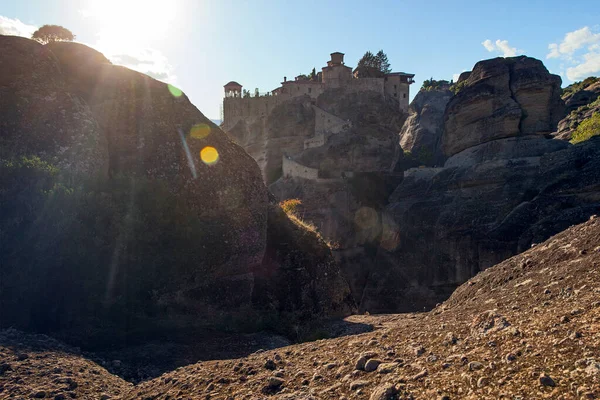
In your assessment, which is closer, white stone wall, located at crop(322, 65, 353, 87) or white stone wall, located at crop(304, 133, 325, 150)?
white stone wall, located at crop(304, 133, 325, 150)

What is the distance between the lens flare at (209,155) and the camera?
14.8 metres

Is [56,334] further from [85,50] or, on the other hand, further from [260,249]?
[85,50]

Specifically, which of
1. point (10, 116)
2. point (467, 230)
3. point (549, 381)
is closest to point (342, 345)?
point (549, 381)

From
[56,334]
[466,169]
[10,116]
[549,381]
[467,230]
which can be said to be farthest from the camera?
[466,169]

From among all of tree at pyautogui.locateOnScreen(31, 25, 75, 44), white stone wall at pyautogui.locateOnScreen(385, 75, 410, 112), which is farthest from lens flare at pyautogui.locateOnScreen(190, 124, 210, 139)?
white stone wall at pyautogui.locateOnScreen(385, 75, 410, 112)

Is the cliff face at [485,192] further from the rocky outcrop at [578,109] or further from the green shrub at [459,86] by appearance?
the rocky outcrop at [578,109]

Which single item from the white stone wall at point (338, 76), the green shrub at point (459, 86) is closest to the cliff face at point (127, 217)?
the green shrub at point (459, 86)

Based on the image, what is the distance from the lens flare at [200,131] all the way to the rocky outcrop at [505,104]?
1091 inches

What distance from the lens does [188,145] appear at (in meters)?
14.7

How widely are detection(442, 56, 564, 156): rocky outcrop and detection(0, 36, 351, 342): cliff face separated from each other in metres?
26.0

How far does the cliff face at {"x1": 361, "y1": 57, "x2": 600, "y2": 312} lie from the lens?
28625 millimetres

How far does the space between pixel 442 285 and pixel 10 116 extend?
28013mm

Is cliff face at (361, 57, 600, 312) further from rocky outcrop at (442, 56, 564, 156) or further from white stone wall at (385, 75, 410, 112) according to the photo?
white stone wall at (385, 75, 410, 112)

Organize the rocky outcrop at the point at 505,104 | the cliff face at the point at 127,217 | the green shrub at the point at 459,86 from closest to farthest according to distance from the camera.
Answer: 1. the cliff face at the point at 127,217
2. the rocky outcrop at the point at 505,104
3. the green shrub at the point at 459,86
